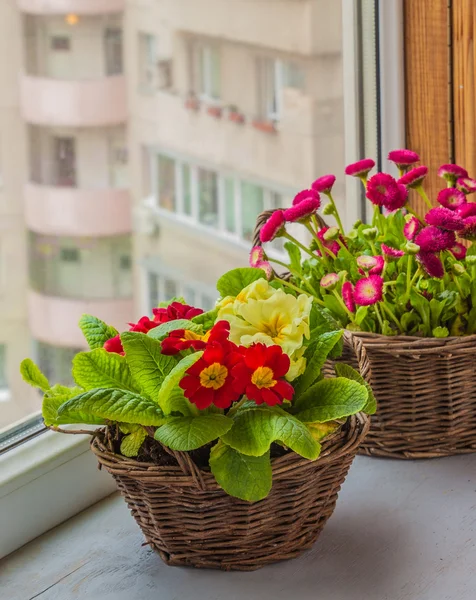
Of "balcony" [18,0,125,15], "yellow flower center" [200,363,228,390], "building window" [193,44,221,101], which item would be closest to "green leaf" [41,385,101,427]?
"yellow flower center" [200,363,228,390]

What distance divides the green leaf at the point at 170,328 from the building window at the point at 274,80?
2.72 feet

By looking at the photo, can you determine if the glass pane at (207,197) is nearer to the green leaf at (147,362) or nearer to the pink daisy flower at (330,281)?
the pink daisy flower at (330,281)

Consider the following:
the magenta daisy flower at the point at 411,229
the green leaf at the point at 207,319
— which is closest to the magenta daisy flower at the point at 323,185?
the magenta daisy flower at the point at 411,229

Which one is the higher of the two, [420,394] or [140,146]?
[140,146]

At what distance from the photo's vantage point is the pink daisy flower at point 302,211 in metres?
1.23

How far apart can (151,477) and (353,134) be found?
0.98 m

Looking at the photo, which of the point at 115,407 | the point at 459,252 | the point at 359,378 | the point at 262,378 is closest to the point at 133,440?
the point at 115,407

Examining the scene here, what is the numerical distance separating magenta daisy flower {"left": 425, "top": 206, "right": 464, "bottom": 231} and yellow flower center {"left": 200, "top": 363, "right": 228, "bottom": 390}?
0.42 metres

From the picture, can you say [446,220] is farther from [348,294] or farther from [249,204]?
[249,204]

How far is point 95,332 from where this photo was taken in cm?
108

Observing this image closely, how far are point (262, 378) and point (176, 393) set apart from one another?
92 millimetres

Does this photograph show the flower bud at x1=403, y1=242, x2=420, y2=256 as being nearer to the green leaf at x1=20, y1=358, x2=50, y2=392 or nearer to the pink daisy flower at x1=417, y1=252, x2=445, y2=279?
the pink daisy flower at x1=417, y1=252, x2=445, y2=279

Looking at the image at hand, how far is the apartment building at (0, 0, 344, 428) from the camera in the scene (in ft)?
4.69

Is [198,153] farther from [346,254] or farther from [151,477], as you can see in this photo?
[151,477]
